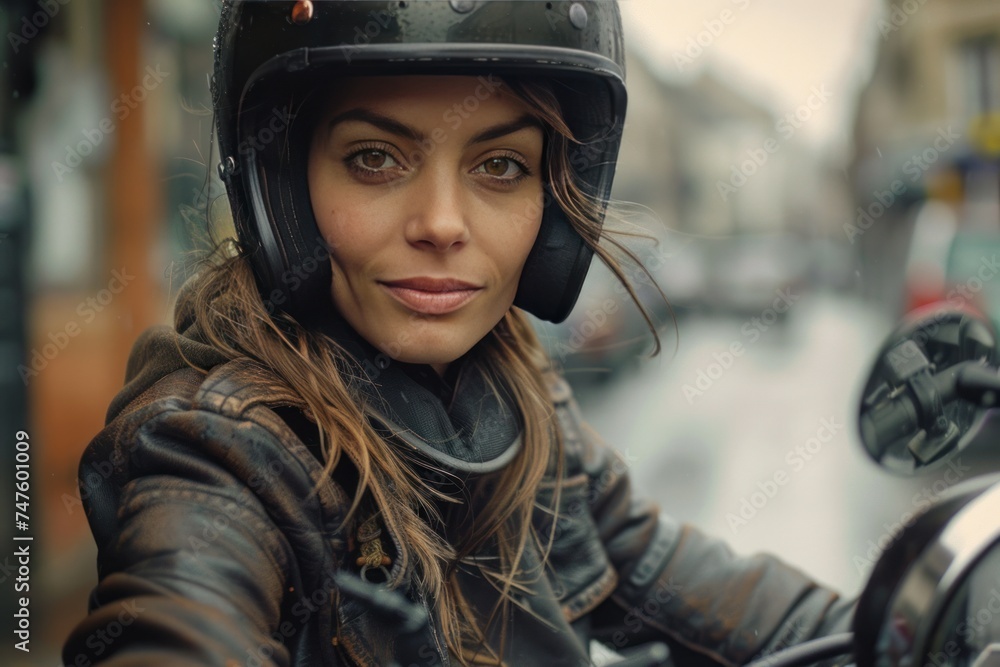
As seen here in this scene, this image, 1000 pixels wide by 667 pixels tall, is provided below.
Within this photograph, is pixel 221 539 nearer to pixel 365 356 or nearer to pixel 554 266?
pixel 365 356

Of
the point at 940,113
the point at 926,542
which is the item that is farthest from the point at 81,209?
the point at 940,113

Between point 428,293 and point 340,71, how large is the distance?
253 mm

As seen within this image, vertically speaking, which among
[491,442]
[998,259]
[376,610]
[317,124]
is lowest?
[998,259]

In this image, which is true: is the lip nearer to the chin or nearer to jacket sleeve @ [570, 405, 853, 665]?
the chin

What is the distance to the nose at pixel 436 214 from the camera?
1.00 m

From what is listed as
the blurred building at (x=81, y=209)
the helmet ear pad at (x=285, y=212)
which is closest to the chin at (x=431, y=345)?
the helmet ear pad at (x=285, y=212)

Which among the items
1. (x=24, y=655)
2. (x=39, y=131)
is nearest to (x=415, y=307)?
(x=24, y=655)

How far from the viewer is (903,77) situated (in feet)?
56.0

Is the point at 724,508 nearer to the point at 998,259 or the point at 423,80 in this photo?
the point at 998,259

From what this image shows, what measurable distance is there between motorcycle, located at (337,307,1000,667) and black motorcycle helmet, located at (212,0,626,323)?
39 centimetres

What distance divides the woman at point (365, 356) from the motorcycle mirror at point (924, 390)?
404mm

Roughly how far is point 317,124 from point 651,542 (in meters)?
0.80

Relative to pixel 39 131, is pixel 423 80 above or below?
above

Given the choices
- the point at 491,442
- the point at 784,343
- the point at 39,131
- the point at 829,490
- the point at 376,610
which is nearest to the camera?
the point at 376,610
